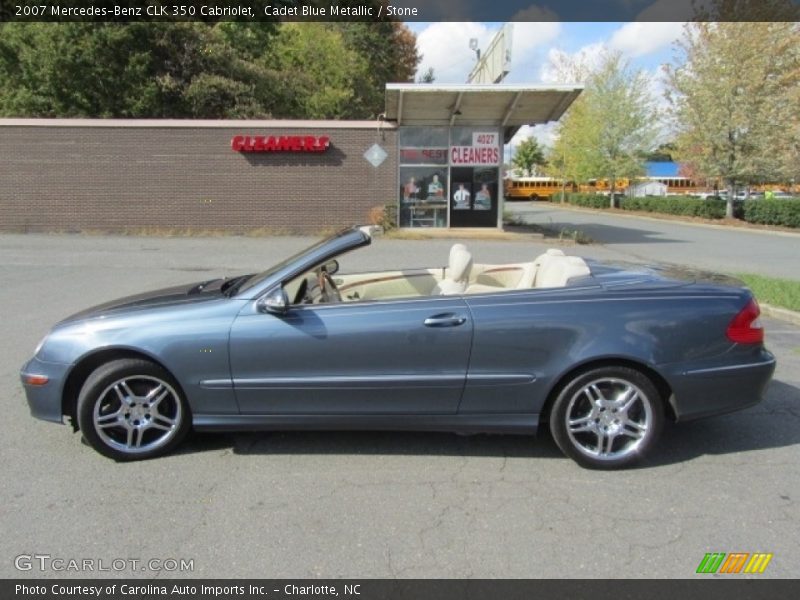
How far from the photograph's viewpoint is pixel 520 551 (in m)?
2.85

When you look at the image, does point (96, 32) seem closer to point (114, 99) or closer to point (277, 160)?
point (114, 99)

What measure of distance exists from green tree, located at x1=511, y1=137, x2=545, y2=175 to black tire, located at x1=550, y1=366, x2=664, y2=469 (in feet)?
242

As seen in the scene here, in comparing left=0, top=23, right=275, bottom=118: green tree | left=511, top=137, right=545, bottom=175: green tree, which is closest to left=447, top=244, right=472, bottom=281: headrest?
left=0, top=23, right=275, bottom=118: green tree

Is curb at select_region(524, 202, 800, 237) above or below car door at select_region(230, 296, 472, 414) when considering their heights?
above

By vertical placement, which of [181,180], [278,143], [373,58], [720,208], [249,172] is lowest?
[720,208]

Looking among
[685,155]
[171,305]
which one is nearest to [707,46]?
[685,155]

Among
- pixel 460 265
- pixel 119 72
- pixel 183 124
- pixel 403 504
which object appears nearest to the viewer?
pixel 403 504

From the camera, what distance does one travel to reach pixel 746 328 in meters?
3.72

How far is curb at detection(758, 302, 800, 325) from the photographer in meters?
7.69

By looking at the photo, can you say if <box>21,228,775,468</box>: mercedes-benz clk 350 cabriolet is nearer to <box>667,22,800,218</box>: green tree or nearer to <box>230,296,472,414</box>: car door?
<box>230,296,472,414</box>: car door

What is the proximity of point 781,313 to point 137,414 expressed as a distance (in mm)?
7785

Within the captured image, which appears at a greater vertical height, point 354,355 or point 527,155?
point 527,155
